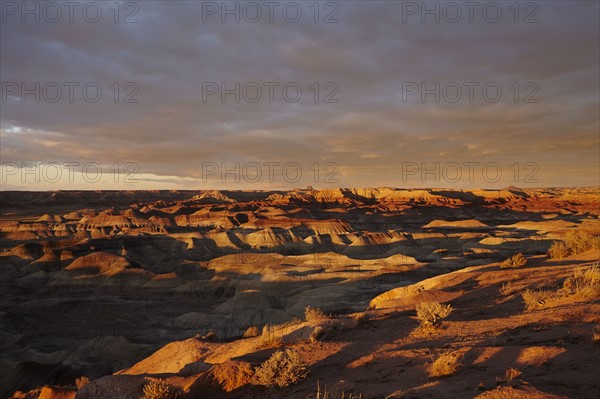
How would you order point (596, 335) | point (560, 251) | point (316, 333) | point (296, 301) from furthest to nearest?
point (296, 301) → point (560, 251) → point (316, 333) → point (596, 335)

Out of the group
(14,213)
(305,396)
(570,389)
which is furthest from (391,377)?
(14,213)

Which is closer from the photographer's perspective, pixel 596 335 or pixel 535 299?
pixel 596 335

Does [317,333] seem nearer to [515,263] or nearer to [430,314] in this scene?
[430,314]

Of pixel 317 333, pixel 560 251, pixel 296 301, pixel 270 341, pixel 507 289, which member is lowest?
pixel 296 301

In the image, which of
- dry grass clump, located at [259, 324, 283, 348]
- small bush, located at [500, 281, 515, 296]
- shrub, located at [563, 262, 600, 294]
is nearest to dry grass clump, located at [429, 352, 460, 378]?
dry grass clump, located at [259, 324, 283, 348]

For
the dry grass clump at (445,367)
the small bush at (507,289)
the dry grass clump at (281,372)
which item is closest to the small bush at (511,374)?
the dry grass clump at (445,367)

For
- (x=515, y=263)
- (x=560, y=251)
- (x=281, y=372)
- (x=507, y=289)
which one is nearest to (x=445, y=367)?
(x=281, y=372)

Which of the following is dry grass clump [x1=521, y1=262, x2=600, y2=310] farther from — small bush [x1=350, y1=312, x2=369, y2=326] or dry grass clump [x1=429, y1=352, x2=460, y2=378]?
dry grass clump [x1=429, y1=352, x2=460, y2=378]
